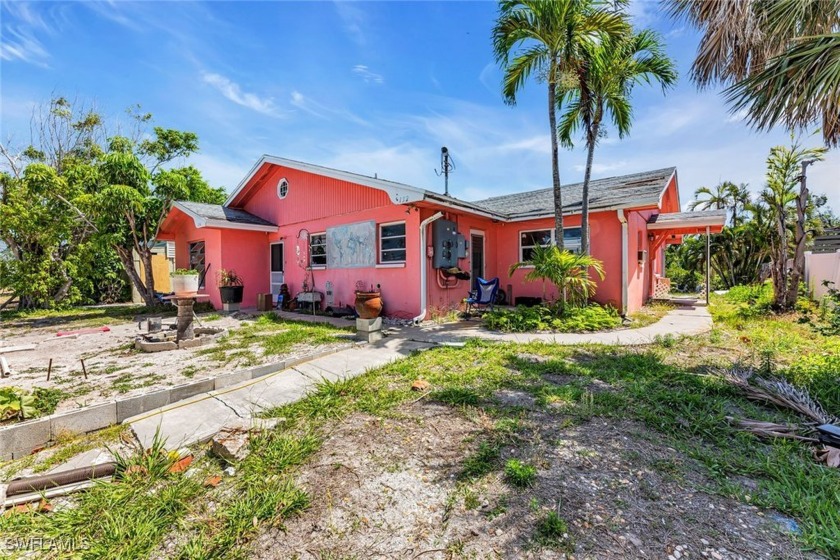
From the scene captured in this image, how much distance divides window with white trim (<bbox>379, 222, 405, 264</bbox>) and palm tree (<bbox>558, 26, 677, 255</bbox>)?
4.35 meters

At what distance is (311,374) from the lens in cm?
446

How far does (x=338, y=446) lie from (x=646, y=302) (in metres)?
12.5

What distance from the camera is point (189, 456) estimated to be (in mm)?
2660

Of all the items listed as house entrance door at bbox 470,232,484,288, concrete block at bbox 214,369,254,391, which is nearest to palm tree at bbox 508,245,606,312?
house entrance door at bbox 470,232,484,288

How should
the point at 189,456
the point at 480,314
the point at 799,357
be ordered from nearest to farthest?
the point at 189,456, the point at 799,357, the point at 480,314

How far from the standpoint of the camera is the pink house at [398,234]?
27.2 feet

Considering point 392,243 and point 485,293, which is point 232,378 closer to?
point 392,243

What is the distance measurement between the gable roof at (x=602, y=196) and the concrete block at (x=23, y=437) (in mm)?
9685

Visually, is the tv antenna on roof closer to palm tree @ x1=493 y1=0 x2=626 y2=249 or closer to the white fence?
palm tree @ x1=493 y1=0 x2=626 y2=249

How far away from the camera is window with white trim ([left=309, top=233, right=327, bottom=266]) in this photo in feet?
34.2

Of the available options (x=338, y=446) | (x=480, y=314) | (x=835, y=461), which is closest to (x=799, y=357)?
(x=835, y=461)

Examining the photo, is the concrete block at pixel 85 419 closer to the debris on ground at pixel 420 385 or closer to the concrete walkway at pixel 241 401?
the concrete walkway at pixel 241 401

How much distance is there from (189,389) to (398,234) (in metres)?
5.68

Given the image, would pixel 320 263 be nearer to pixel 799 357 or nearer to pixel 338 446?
pixel 338 446
